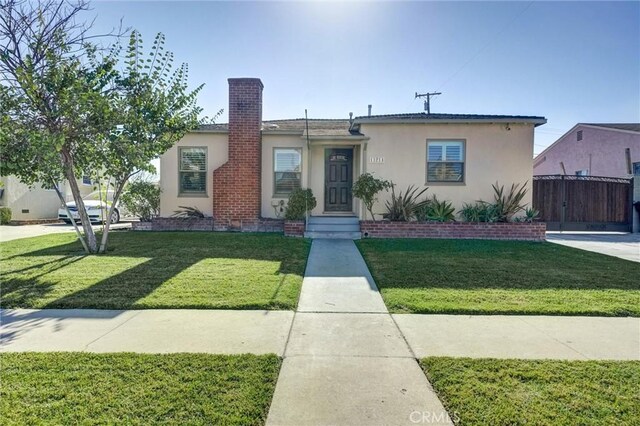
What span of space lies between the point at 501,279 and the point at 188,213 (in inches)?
372

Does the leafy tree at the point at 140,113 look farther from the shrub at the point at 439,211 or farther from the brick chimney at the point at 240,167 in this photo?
the shrub at the point at 439,211

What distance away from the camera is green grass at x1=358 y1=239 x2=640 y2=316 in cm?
434

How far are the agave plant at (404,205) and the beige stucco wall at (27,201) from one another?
523 inches

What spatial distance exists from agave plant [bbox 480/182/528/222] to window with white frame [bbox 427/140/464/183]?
1219mm

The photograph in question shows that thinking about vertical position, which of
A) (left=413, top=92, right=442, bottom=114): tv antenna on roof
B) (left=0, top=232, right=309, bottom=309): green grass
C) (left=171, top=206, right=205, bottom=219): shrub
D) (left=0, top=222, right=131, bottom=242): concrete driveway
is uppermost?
(left=413, top=92, right=442, bottom=114): tv antenna on roof

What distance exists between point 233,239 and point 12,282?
4708 mm

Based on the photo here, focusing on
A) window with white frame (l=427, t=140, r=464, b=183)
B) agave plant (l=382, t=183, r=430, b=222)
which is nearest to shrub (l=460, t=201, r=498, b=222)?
window with white frame (l=427, t=140, r=464, b=183)

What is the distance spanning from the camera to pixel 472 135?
10945 mm

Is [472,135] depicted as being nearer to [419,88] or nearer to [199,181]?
[199,181]

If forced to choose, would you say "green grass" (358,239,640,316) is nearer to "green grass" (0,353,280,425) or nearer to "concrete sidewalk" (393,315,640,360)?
"concrete sidewalk" (393,315,640,360)

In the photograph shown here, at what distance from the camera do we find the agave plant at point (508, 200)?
34.6ft

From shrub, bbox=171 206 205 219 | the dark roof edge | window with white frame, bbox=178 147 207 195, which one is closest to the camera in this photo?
the dark roof edge

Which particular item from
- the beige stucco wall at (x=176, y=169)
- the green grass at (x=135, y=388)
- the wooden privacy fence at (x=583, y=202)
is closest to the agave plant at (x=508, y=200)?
the wooden privacy fence at (x=583, y=202)

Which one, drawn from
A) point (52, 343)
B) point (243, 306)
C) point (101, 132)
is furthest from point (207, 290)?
point (101, 132)
